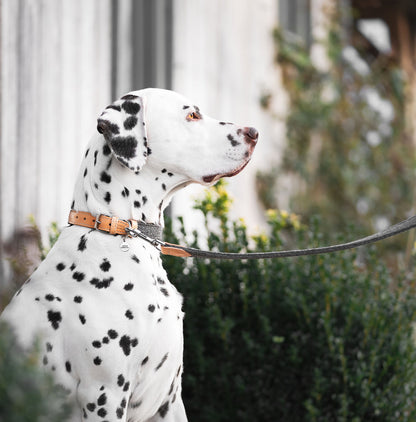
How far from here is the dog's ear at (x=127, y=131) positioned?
79.5 inches

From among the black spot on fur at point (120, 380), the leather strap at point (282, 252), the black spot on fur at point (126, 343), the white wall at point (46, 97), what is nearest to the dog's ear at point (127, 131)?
the leather strap at point (282, 252)

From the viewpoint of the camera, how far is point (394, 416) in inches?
115

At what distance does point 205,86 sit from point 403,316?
10.2 feet

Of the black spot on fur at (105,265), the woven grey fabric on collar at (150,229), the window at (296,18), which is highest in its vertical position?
the window at (296,18)

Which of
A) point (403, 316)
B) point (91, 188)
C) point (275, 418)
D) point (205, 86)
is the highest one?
point (205, 86)

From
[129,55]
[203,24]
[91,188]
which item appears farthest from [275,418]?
[203,24]

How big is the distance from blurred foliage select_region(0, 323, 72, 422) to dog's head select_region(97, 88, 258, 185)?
2.88 ft

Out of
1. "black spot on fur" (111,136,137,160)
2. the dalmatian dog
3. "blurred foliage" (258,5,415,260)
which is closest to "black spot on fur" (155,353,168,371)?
the dalmatian dog

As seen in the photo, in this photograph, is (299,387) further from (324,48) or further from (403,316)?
(324,48)

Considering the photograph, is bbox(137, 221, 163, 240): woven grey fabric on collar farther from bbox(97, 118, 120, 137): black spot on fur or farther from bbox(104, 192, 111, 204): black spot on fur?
bbox(97, 118, 120, 137): black spot on fur

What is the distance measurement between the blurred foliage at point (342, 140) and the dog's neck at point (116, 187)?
4769 mm

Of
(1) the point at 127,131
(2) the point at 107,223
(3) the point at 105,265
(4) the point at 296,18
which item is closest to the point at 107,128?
(1) the point at 127,131

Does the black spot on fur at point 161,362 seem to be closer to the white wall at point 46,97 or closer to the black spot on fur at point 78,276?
the black spot on fur at point 78,276

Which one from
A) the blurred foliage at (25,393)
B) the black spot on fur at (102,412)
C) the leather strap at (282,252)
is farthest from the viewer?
the leather strap at (282,252)
